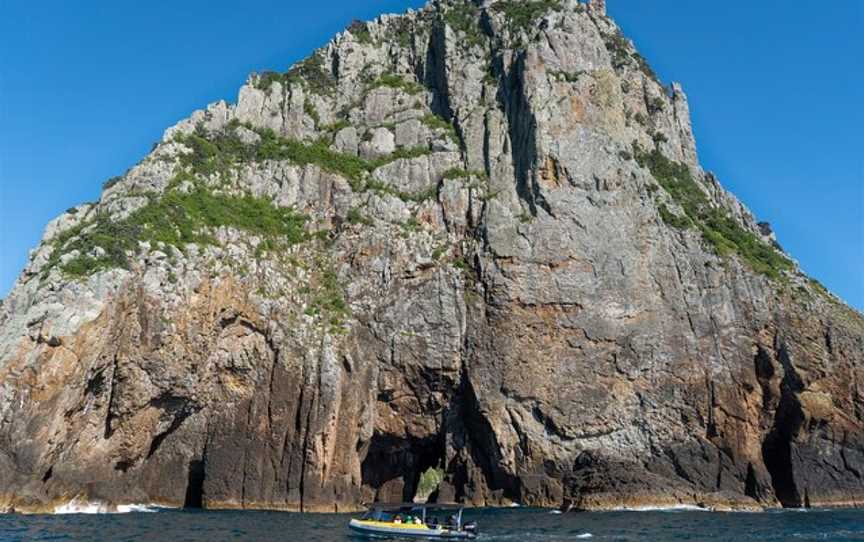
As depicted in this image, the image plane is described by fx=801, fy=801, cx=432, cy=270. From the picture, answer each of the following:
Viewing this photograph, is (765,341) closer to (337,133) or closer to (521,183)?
(521,183)

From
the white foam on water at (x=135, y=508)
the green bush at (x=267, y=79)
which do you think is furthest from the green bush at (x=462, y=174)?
the white foam on water at (x=135, y=508)

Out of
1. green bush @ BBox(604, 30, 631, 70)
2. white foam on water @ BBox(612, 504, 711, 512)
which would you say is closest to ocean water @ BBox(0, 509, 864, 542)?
white foam on water @ BBox(612, 504, 711, 512)

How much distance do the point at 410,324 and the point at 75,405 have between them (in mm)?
21442

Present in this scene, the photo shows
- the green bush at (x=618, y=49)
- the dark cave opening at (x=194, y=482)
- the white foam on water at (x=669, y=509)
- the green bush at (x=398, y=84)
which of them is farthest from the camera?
the green bush at (x=618, y=49)

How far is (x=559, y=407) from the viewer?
52375mm

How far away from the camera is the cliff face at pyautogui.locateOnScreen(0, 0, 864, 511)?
47.2 meters

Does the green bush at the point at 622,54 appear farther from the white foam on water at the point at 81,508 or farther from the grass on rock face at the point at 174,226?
the white foam on water at the point at 81,508

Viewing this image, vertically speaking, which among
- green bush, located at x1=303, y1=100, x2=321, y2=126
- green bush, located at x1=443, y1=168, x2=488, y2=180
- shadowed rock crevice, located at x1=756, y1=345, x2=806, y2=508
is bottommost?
shadowed rock crevice, located at x1=756, y1=345, x2=806, y2=508

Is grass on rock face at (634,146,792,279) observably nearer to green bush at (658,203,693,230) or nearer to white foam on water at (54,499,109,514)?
green bush at (658,203,693,230)

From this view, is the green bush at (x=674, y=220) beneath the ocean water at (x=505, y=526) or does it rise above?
above

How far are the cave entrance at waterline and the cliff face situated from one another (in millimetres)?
211

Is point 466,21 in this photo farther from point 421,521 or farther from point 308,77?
point 421,521

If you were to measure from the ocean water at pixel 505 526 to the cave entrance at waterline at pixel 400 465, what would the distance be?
9.51 m

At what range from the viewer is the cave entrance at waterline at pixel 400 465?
56375 millimetres
